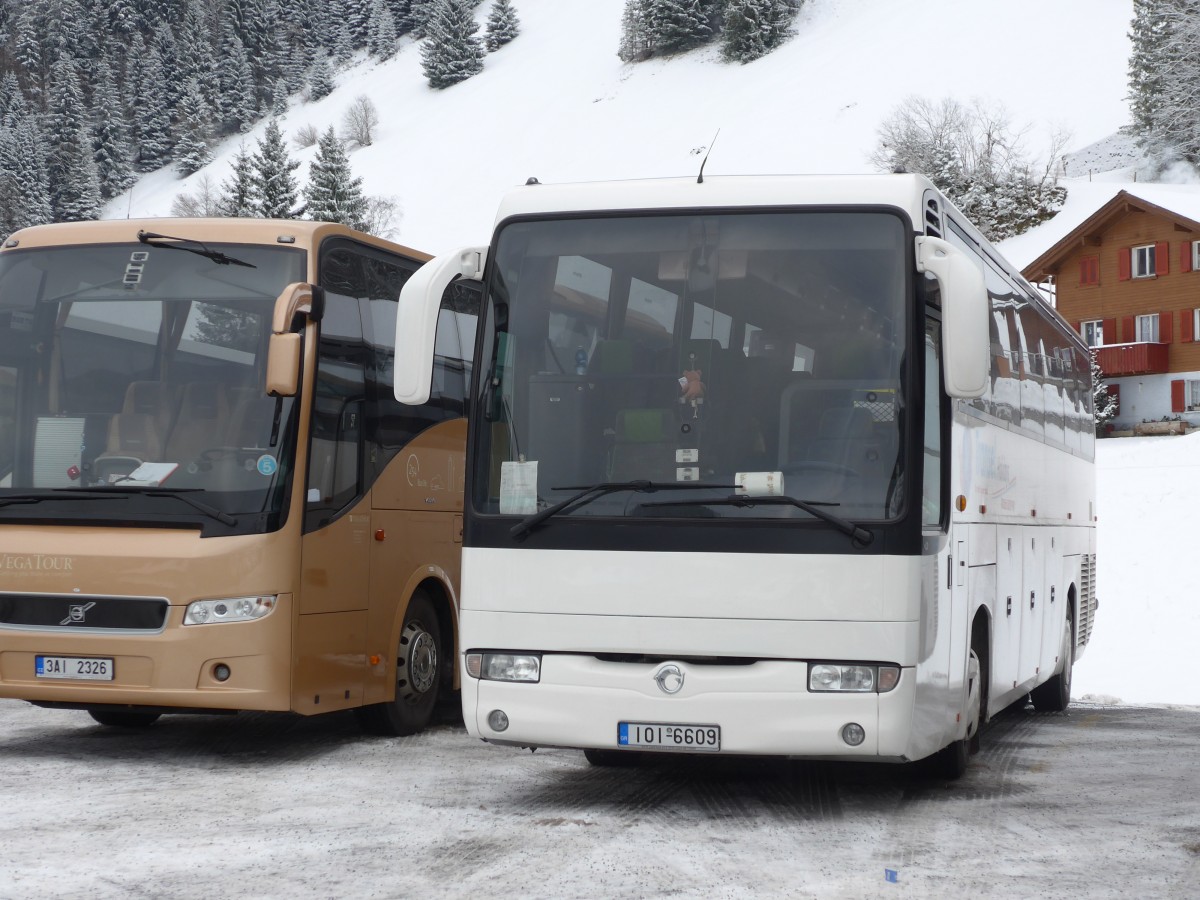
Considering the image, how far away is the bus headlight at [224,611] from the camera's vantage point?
9.16 metres

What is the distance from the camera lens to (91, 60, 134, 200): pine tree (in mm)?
129250

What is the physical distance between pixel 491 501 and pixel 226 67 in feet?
496

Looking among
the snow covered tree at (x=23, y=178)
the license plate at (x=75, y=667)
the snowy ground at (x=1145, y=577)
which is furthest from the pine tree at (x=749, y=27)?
the license plate at (x=75, y=667)

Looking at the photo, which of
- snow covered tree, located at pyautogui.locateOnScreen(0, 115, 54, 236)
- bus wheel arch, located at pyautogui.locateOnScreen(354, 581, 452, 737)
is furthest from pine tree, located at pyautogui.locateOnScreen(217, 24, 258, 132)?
bus wheel arch, located at pyautogui.locateOnScreen(354, 581, 452, 737)

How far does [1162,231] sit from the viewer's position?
57.8m

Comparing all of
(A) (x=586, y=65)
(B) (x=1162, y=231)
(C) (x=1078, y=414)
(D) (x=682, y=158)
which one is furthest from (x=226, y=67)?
(C) (x=1078, y=414)

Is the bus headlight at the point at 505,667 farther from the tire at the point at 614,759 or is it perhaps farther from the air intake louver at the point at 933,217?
the air intake louver at the point at 933,217

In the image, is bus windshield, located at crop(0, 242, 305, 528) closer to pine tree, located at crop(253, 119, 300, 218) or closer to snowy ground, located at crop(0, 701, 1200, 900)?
snowy ground, located at crop(0, 701, 1200, 900)

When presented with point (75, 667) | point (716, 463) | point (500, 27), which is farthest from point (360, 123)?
point (716, 463)

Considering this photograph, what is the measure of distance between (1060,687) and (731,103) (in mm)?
96004

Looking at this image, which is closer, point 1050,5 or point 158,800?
point 158,800

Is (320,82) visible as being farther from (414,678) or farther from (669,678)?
(669,678)

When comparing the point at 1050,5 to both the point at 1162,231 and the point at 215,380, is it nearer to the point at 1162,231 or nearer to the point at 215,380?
the point at 1162,231

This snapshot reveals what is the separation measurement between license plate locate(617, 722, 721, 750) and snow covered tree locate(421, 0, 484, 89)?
131113 millimetres
